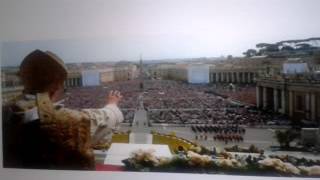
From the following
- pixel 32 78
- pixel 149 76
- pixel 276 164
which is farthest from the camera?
pixel 32 78

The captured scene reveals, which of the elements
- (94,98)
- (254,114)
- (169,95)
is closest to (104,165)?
(94,98)

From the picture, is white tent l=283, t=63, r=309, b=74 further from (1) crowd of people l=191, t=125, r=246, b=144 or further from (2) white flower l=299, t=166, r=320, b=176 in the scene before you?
(2) white flower l=299, t=166, r=320, b=176

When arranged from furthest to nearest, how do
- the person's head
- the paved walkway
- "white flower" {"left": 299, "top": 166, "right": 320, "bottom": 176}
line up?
the person's head → the paved walkway → "white flower" {"left": 299, "top": 166, "right": 320, "bottom": 176}

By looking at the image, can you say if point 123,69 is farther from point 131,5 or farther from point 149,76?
point 131,5

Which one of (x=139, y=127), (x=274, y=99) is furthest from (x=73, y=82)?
(x=274, y=99)

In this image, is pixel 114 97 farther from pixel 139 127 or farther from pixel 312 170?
pixel 312 170

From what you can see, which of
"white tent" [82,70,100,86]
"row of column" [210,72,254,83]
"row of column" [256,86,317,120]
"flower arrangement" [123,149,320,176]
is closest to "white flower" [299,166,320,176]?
"flower arrangement" [123,149,320,176]

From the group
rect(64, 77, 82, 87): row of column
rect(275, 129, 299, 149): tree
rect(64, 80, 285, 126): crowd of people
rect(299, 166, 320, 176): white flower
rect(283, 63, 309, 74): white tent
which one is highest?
rect(283, 63, 309, 74): white tent
